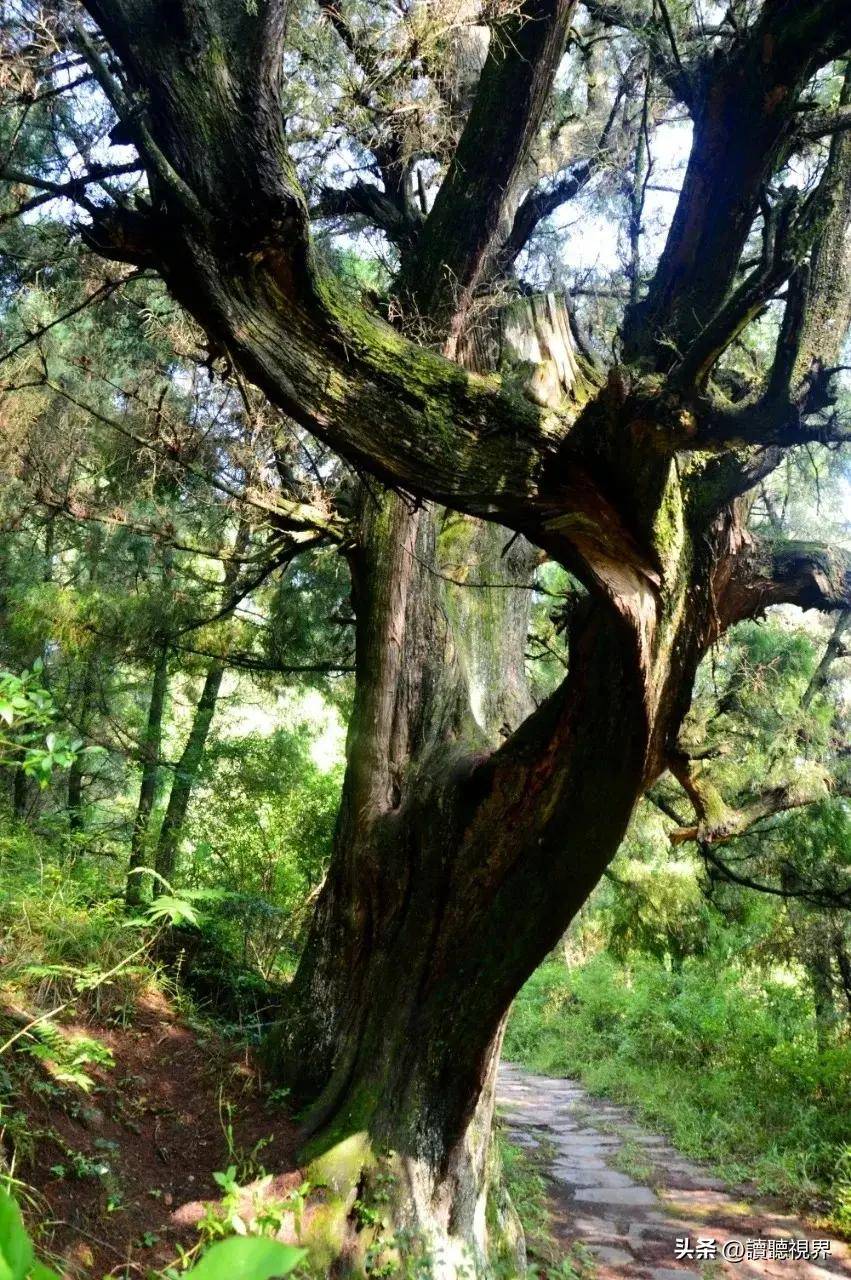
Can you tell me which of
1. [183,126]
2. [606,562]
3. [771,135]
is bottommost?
[606,562]

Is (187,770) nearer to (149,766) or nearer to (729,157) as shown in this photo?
(149,766)

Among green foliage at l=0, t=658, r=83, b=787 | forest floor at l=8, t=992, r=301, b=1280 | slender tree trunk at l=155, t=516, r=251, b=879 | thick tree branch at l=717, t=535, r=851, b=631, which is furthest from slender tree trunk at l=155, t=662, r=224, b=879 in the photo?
thick tree branch at l=717, t=535, r=851, b=631

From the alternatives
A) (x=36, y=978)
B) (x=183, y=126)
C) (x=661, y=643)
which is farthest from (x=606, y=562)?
(x=36, y=978)

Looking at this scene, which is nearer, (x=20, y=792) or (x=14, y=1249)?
(x=14, y=1249)

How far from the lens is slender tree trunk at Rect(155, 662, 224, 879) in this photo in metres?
6.54

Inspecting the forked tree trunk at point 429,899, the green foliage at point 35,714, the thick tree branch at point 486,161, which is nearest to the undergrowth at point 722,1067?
the forked tree trunk at point 429,899

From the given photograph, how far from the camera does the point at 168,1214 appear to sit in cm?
303

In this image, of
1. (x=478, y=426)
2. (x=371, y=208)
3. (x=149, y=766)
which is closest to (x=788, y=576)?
(x=478, y=426)

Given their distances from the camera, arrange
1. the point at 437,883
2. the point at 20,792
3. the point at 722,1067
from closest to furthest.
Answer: the point at 437,883, the point at 722,1067, the point at 20,792

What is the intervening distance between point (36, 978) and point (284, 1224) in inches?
59.5

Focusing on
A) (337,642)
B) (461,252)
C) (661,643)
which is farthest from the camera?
(337,642)

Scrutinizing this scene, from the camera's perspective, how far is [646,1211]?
17.0ft

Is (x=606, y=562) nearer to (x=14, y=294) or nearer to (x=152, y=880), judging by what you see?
(x=14, y=294)

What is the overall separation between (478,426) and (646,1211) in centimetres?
496
